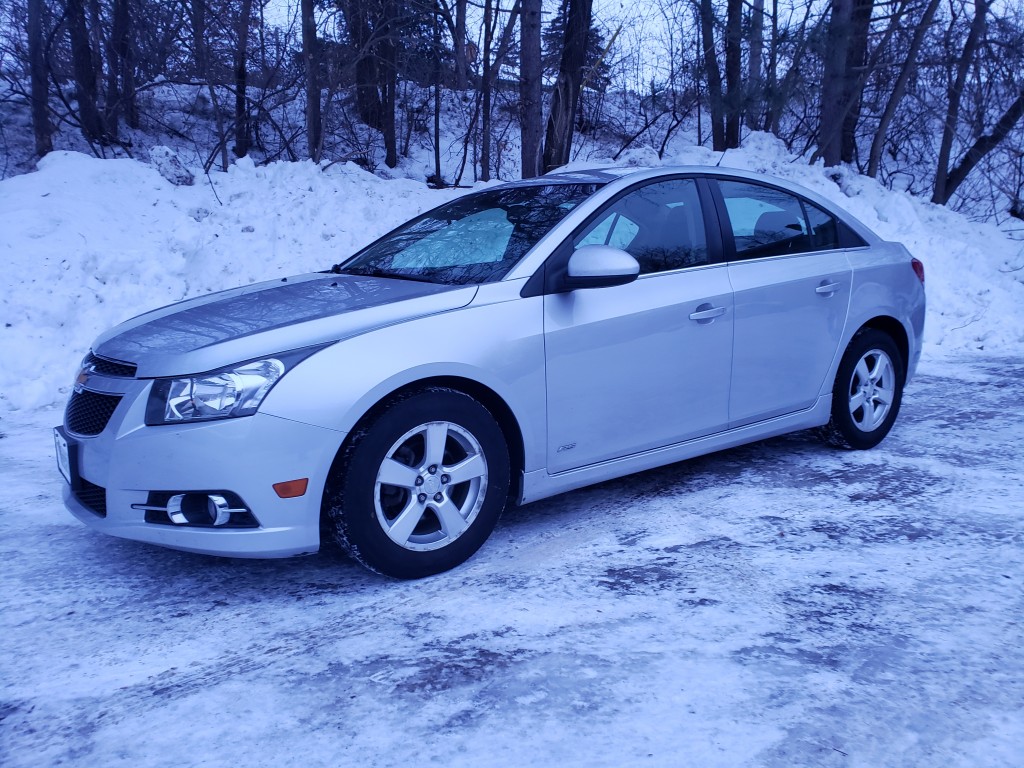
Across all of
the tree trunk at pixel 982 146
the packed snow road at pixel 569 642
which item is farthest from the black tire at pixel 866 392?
the tree trunk at pixel 982 146

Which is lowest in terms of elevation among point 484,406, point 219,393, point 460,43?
point 484,406

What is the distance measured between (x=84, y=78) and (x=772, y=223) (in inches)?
375

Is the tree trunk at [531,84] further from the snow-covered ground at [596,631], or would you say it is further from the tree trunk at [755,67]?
the snow-covered ground at [596,631]

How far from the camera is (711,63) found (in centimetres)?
1409

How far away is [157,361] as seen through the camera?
3.28 metres

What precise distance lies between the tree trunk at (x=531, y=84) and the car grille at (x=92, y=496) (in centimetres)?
827

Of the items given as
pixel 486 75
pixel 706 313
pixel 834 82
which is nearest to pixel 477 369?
pixel 706 313

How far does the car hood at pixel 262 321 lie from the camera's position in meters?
3.23

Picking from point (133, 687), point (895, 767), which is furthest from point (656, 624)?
point (133, 687)

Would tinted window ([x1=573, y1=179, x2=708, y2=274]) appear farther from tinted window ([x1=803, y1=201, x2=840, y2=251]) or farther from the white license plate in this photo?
the white license plate

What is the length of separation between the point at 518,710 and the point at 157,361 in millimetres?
1797

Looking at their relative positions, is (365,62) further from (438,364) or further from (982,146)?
(438,364)

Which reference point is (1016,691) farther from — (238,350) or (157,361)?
(157,361)

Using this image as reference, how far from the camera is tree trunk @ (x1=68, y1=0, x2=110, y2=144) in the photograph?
34.9ft
